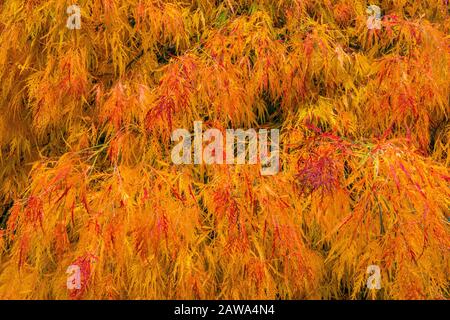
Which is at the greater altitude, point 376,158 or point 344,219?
point 376,158

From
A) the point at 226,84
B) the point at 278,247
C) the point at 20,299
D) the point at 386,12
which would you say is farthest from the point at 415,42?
the point at 20,299

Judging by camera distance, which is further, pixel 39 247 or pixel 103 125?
pixel 103 125

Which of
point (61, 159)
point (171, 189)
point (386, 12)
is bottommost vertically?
point (171, 189)

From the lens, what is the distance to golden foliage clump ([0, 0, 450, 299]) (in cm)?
123

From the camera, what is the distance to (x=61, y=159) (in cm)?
147

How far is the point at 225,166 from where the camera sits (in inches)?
53.2

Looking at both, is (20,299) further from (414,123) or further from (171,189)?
(414,123)

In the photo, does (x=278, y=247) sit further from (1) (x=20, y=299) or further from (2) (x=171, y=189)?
(1) (x=20, y=299)

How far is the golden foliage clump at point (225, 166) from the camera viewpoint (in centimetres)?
123

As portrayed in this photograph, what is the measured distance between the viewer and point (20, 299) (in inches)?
53.7

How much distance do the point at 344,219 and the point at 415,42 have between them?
2.32 feet

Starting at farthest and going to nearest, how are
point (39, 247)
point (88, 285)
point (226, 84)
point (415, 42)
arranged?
→ point (415, 42)
point (226, 84)
point (39, 247)
point (88, 285)

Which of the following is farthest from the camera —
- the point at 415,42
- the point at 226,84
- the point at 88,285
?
the point at 415,42

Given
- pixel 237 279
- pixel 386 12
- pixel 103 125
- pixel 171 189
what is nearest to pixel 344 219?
pixel 237 279
